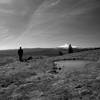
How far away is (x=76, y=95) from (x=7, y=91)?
160 inches

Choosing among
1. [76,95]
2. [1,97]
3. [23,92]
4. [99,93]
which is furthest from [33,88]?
[99,93]

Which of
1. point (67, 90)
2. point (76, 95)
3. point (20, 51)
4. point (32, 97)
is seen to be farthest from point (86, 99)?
point (20, 51)

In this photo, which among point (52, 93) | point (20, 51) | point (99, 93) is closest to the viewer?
point (99, 93)

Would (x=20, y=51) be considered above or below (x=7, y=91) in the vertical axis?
above

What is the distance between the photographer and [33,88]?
6.86 metres

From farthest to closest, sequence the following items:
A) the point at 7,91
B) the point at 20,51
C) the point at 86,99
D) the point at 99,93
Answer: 1. the point at 20,51
2. the point at 7,91
3. the point at 99,93
4. the point at 86,99

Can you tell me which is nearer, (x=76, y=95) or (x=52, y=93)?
(x=76, y=95)

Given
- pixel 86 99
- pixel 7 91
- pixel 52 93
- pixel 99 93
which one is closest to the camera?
pixel 86 99

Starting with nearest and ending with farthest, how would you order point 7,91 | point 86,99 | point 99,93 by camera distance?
point 86,99
point 99,93
point 7,91

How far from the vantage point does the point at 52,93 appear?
599 cm

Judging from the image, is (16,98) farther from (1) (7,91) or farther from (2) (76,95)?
(2) (76,95)

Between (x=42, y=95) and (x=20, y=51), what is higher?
(x=20, y=51)

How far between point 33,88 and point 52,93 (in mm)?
1485

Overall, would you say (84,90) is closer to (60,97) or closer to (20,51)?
(60,97)
